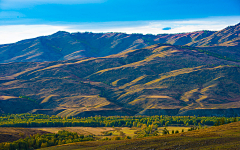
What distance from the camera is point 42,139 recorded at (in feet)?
485

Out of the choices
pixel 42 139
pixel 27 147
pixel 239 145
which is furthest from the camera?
pixel 42 139

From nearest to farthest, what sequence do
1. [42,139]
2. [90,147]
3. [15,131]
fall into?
1. [90,147]
2. [42,139]
3. [15,131]

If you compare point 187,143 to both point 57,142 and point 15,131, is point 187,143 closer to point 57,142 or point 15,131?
point 57,142

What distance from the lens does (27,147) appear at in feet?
446

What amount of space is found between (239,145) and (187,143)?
1611cm

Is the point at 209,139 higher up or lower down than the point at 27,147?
higher up

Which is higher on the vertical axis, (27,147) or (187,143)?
(187,143)

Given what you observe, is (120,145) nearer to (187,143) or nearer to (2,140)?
(187,143)

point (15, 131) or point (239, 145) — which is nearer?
point (239, 145)

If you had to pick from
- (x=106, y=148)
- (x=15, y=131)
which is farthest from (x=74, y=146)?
(x=15, y=131)

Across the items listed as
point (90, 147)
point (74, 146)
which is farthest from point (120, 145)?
point (74, 146)

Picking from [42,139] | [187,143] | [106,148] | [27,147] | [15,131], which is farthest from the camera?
[15,131]

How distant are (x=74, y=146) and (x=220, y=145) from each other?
185 ft

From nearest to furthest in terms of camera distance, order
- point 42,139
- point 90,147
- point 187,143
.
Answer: point 187,143 → point 90,147 → point 42,139
